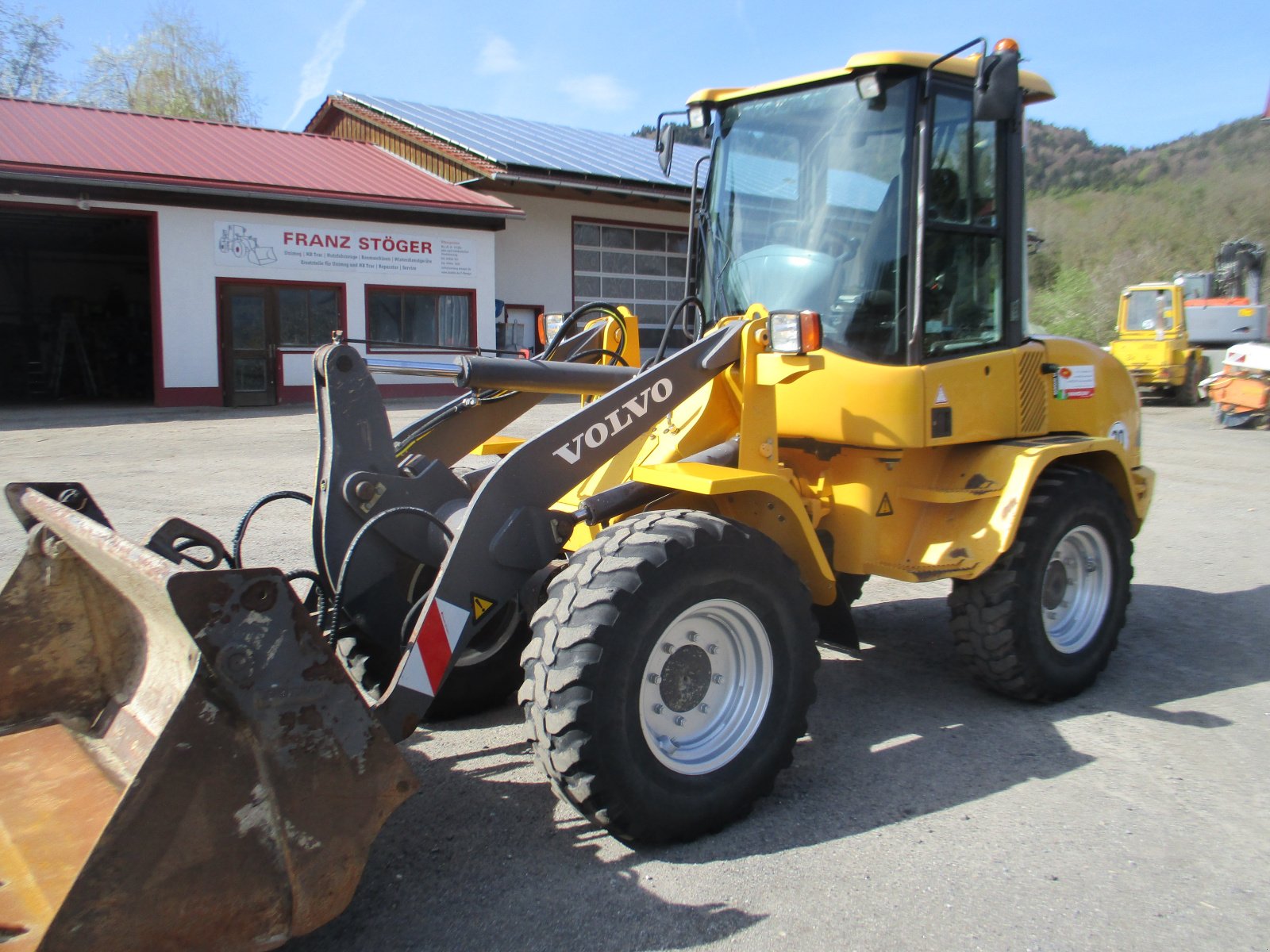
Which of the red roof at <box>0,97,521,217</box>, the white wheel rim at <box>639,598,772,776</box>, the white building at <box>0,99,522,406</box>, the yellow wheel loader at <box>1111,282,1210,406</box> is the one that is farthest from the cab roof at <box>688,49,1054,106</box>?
the yellow wheel loader at <box>1111,282,1210,406</box>

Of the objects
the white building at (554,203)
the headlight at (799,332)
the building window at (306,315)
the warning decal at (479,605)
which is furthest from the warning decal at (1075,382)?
the building window at (306,315)

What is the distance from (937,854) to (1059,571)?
6.51 feet

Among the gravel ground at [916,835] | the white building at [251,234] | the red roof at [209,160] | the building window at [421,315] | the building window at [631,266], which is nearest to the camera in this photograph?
the gravel ground at [916,835]

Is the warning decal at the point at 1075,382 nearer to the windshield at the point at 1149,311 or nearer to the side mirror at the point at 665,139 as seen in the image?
the side mirror at the point at 665,139

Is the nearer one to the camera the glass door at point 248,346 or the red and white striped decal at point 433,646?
the red and white striped decal at point 433,646

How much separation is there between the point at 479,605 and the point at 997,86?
274 cm

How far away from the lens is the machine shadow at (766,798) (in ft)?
9.52

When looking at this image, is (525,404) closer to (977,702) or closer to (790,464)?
(790,464)

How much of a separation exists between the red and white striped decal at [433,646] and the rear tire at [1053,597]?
243 centimetres

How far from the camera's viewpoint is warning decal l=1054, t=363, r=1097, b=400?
500cm

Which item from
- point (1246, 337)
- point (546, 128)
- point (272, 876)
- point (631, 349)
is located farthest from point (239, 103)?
point (272, 876)

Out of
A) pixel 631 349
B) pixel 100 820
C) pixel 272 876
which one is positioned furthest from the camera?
pixel 631 349

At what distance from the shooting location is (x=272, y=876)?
2514 millimetres

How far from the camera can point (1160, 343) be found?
68.5ft
